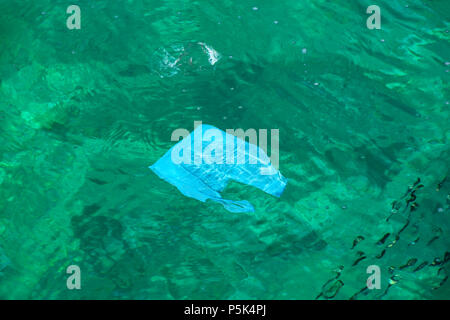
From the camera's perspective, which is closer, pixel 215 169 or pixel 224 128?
pixel 215 169

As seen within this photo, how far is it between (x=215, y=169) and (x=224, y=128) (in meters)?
0.26

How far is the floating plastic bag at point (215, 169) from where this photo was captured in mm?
2518

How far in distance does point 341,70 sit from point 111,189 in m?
1.49

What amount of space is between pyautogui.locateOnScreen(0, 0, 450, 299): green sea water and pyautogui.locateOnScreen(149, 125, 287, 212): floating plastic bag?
50mm

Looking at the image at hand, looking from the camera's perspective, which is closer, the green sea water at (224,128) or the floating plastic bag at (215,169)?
the green sea water at (224,128)

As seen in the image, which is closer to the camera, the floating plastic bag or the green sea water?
the green sea water

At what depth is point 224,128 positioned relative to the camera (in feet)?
8.67

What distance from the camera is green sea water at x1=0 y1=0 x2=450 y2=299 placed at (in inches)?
94.5

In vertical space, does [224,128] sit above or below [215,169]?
above

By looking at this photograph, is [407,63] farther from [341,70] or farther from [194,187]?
[194,187]

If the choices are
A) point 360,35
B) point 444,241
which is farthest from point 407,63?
point 444,241

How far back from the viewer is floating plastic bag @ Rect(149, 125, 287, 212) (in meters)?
2.52

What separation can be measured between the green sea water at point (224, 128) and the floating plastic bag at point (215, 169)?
0.05 meters
